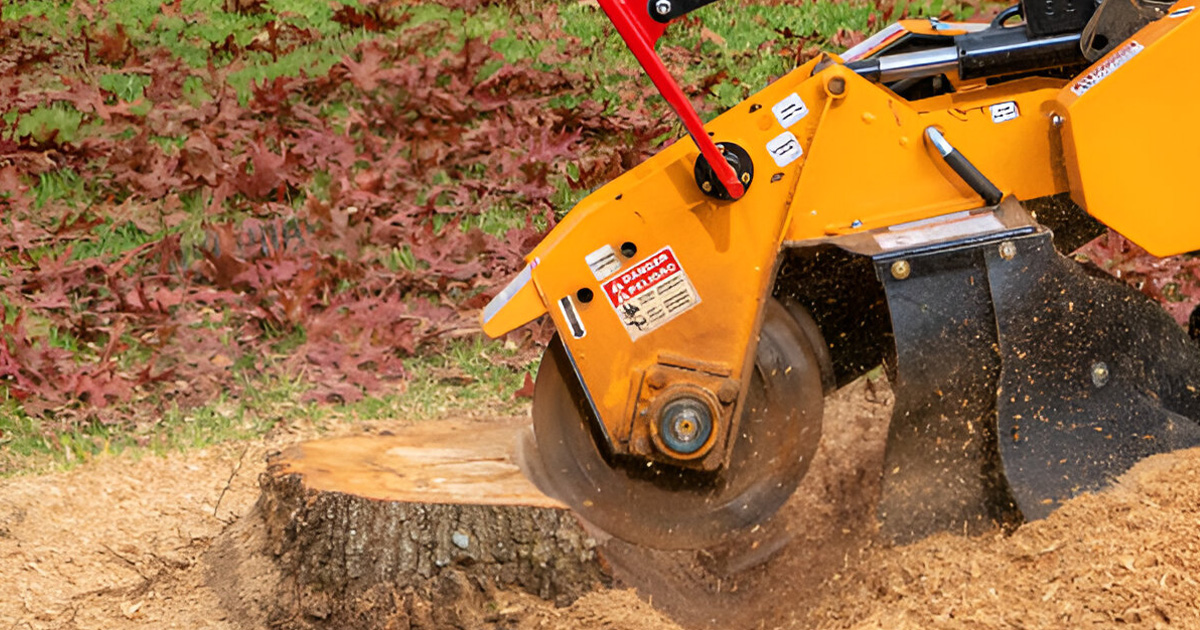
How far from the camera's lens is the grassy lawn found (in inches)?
165

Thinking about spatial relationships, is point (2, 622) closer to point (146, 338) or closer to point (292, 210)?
point (146, 338)

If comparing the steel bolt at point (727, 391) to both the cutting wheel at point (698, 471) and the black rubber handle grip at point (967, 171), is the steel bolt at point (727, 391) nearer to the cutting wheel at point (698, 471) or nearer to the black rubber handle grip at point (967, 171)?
the cutting wheel at point (698, 471)

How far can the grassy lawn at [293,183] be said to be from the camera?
4180 millimetres

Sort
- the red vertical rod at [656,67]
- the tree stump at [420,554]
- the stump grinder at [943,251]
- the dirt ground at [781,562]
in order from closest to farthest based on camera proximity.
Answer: the red vertical rod at [656,67]
the dirt ground at [781,562]
the stump grinder at [943,251]
the tree stump at [420,554]

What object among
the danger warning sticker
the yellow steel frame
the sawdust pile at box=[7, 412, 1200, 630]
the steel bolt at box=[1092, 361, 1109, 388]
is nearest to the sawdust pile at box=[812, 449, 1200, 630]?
the sawdust pile at box=[7, 412, 1200, 630]

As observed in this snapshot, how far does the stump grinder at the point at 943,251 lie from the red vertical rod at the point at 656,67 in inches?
0.6

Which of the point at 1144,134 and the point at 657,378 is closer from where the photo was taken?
the point at 1144,134

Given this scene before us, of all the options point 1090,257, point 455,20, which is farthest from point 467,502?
point 455,20

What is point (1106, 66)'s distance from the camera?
270cm

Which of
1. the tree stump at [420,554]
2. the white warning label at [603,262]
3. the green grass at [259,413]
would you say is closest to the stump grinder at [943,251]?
the white warning label at [603,262]

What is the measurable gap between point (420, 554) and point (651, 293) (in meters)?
0.89

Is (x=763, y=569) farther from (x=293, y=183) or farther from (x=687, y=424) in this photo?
(x=293, y=183)

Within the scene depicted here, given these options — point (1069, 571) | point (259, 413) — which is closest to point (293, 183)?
point (259, 413)

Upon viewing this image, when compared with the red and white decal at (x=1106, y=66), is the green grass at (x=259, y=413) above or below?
below
